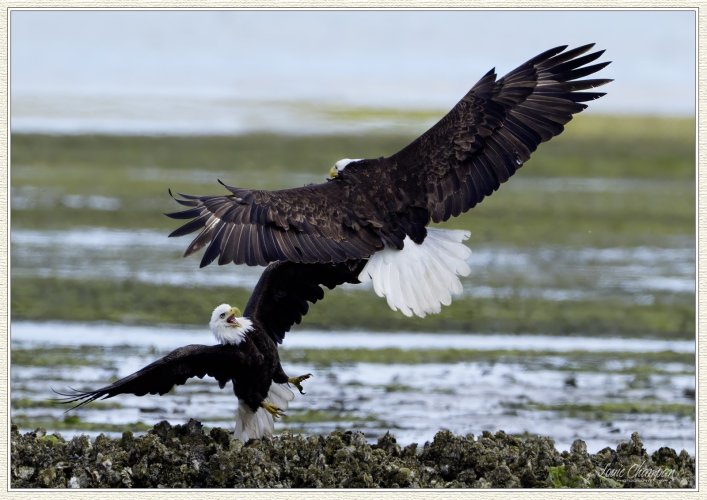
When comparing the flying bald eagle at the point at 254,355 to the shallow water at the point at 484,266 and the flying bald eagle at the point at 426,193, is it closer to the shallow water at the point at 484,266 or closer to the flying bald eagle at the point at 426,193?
the flying bald eagle at the point at 426,193

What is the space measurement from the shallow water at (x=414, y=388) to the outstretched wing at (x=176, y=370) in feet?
3.12

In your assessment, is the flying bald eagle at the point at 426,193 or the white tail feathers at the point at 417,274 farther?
the white tail feathers at the point at 417,274

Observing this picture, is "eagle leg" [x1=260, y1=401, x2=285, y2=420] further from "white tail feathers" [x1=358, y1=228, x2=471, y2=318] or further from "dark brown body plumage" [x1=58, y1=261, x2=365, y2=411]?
"white tail feathers" [x1=358, y1=228, x2=471, y2=318]

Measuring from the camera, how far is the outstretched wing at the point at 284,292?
7.68 meters

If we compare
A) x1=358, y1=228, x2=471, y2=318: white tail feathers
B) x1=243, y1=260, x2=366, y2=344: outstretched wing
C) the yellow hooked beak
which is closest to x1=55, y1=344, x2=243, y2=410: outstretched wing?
the yellow hooked beak

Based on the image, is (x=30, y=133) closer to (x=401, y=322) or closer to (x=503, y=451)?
(x=401, y=322)

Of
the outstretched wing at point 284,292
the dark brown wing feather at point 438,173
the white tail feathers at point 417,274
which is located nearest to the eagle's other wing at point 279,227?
the dark brown wing feather at point 438,173

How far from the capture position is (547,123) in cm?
807

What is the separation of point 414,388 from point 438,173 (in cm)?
159

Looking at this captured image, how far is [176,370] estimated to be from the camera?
6.96 meters

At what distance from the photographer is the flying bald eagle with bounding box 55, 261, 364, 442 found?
693 centimetres

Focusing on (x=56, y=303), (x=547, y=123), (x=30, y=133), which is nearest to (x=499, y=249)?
(x=56, y=303)

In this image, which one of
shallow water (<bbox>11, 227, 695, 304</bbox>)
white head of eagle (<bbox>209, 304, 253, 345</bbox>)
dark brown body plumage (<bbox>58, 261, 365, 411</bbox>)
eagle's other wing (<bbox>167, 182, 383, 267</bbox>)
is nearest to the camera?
dark brown body plumage (<bbox>58, 261, 365, 411</bbox>)

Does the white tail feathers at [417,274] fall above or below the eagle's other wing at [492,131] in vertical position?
below
